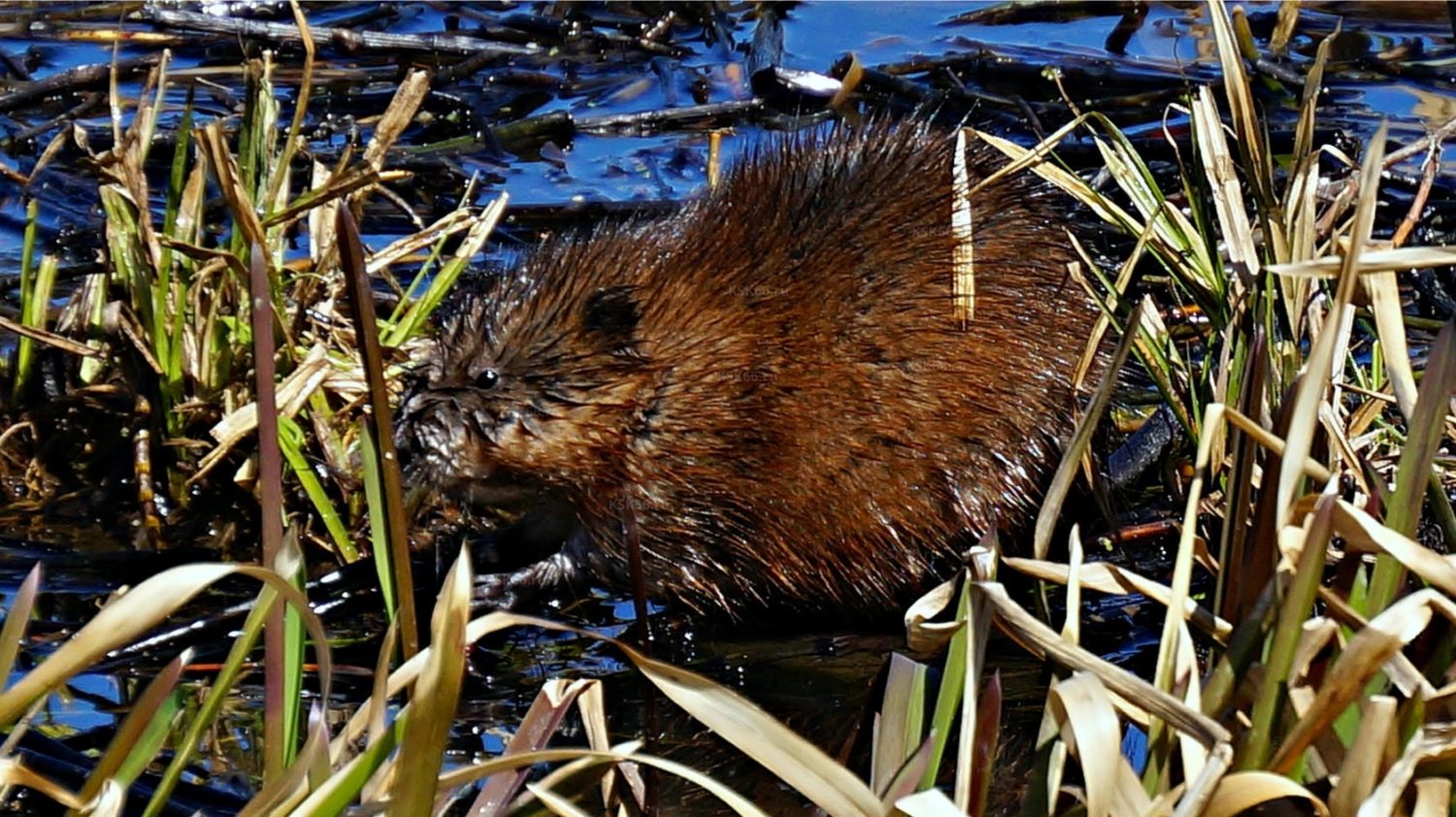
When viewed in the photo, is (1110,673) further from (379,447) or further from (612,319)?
(612,319)

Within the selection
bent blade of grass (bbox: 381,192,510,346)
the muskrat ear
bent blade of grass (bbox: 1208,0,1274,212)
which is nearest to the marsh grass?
bent blade of grass (bbox: 1208,0,1274,212)

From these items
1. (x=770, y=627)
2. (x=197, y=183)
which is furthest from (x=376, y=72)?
(x=770, y=627)

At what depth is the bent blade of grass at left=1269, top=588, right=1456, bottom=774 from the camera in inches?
70.3

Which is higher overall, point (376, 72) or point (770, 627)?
point (376, 72)

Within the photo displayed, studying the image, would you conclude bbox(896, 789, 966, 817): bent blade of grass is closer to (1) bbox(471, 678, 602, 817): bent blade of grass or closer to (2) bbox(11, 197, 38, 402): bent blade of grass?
(1) bbox(471, 678, 602, 817): bent blade of grass

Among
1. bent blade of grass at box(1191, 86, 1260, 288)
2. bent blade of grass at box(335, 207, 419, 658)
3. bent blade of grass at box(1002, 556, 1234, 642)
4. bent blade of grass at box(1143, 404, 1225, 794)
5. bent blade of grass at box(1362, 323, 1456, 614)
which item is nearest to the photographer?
bent blade of grass at box(335, 207, 419, 658)

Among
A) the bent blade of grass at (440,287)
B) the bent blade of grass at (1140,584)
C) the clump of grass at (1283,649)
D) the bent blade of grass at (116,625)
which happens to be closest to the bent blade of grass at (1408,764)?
the clump of grass at (1283,649)

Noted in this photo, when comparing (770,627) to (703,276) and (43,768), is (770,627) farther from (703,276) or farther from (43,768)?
(43,768)

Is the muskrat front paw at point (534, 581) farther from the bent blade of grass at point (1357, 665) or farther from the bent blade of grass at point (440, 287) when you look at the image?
the bent blade of grass at point (1357, 665)

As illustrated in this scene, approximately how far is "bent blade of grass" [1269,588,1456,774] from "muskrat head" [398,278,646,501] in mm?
1564

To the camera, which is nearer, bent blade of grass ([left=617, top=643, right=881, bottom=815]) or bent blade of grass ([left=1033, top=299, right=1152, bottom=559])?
bent blade of grass ([left=617, top=643, right=881, bottom=815])

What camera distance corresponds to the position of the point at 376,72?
17.3ft

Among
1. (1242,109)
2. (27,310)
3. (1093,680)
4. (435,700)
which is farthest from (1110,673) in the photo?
(27,310)

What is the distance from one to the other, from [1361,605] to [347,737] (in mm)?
1057
